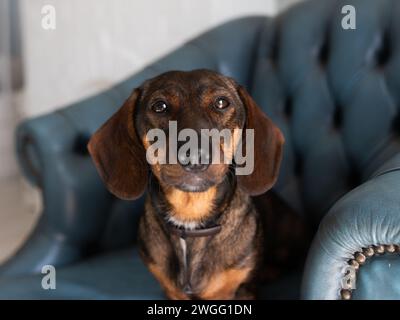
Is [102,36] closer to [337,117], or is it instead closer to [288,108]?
[288,108]

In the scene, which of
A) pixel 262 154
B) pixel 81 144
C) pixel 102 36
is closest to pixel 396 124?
pixel 262 154

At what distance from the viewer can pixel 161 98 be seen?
1.09 meters

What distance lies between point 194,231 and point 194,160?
0.22 metres

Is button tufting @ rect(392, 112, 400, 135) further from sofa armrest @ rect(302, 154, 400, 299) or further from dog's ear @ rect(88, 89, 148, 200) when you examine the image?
dog's ear @ rect(88, 89, 148, 200)

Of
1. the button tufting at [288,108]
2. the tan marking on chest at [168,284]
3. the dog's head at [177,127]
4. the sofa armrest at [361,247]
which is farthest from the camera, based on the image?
the button tufting at [288,108]

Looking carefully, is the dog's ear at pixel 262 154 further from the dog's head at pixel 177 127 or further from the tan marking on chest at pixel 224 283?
the tan marking on chest at pixel 224 283

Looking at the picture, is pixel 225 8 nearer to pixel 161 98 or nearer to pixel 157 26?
pixel 157 26

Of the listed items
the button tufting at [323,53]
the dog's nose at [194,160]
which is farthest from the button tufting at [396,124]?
the dog's nose at [194,160]

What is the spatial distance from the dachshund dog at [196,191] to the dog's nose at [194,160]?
0.07 meters

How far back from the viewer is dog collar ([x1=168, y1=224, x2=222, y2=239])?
3.68ft

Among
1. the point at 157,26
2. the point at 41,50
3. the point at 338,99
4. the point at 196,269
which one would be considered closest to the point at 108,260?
the point at 196,269

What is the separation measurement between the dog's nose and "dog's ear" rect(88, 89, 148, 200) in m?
0.17

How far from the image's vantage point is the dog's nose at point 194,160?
961 millimetres

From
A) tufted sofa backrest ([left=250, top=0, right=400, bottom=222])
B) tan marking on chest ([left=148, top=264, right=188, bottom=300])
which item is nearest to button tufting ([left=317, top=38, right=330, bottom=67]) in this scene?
tufted sofa backrest ([left=250, top=0, right=400, bottom=222])
